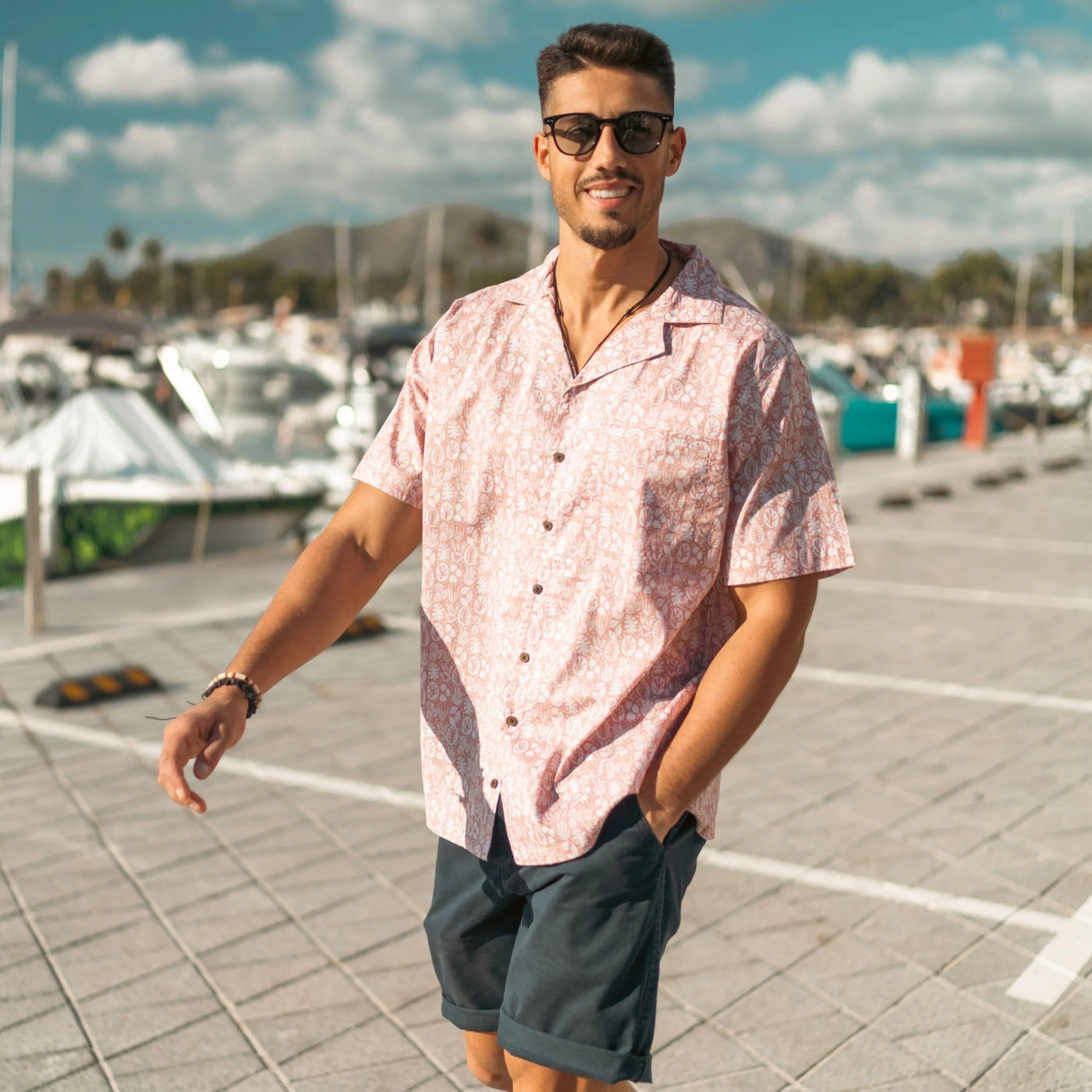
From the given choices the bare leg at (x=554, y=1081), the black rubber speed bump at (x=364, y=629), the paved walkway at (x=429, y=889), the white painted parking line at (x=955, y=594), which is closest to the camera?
the bare leg at (x=554, y=1081)

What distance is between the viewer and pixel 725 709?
2074 mm

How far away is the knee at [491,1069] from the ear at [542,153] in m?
1.63

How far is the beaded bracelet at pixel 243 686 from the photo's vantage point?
2.18m

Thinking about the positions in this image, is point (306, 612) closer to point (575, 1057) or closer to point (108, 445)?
point (575, 1057)

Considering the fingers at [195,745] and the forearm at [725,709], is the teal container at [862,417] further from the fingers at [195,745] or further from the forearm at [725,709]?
the fingers at [195,745]

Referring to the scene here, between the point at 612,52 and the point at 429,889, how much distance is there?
122 inches

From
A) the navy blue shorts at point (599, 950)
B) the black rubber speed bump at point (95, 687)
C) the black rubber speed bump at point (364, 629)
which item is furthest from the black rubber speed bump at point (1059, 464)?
the navy blue shorts at point (599, 950)

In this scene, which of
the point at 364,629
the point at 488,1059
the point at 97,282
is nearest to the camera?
the point at 488,1059

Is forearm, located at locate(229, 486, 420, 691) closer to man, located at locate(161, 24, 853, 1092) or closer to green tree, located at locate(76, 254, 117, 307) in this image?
man, located at locate(161, 24, 853, 1092)

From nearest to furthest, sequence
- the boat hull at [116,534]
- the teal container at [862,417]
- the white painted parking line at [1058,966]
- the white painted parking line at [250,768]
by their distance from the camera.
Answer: the white painted parking line at [1058,966]
the white painted parking line at [250,768]
the boat hull at [116,534]
the teal container at [862,417]

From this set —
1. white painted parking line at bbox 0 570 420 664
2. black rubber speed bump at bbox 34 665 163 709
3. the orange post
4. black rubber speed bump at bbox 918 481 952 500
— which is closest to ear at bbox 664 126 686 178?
black rubber speed bump at bbox 34 665 163 709

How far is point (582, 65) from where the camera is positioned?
2182 mm

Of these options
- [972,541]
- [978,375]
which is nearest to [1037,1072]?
[972,541]

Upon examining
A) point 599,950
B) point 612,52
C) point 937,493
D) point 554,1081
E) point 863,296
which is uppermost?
point 863,296
